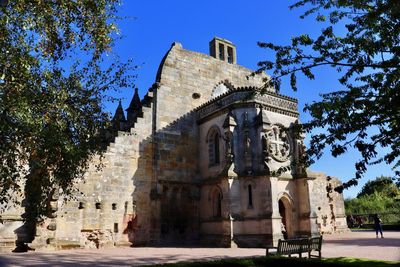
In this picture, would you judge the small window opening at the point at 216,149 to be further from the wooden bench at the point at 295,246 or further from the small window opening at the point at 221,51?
the wooden bench at the point at 295,246

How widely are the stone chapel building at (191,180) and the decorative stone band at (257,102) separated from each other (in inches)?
2.5

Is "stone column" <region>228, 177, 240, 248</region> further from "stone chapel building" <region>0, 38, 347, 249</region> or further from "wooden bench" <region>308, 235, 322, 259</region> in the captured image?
"wooden bench" <region>308, 235, 322, 259</region>

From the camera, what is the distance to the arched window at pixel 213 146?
21891 millimetres

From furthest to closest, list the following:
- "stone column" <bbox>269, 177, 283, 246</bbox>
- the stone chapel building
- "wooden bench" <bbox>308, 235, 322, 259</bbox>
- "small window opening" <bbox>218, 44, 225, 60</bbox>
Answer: "small window opening" <bbox>218, 44, 225, 60</bbox> → the stone chapel building → "stone column" <bbox>269, 177, 283, 246</bbox> → "wooden bench" <bbox>308, 235, 322, 259</bbox>

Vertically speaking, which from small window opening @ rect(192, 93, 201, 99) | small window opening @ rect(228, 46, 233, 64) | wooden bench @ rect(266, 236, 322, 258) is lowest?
wooden bench @ rect(266, 236, 322, 258)

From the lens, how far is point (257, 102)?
20.2m

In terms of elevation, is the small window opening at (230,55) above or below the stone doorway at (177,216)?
above

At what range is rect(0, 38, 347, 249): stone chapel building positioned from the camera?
18.1 metres

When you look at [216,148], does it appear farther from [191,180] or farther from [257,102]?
[257,102]

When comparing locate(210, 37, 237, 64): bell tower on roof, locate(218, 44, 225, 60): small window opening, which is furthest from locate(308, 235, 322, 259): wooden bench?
locate(218, 44, 225, 60): small window opening

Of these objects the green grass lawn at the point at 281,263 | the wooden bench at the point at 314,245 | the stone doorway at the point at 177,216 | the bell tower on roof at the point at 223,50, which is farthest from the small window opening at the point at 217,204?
the bell tower on roof at the point at 223,50

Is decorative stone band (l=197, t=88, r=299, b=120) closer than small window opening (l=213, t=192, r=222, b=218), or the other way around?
decorative stone band (l=197, t=88, r=299, b=120)

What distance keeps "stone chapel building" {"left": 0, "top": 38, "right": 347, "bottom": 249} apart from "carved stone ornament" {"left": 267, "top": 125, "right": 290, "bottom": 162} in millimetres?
58

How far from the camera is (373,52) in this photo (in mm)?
7211
